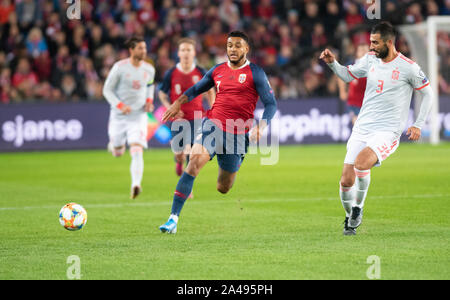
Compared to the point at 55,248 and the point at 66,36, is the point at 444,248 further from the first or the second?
the point at 66,36

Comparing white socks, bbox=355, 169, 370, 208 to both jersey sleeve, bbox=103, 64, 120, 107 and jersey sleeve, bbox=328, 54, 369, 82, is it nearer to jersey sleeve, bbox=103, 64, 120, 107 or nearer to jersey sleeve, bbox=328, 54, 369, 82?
jersey sleeve, bbox=328, 54, 369, 82

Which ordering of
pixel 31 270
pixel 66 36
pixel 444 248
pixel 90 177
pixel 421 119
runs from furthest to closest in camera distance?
pixel 66 36 < pixel 90 177 < pixel 421 119 < pixel 444 248 < pixel 31 270

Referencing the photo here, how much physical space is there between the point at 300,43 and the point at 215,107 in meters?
17.8

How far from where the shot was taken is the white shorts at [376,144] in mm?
8641

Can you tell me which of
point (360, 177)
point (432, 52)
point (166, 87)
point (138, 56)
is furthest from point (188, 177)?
point (432, 52)

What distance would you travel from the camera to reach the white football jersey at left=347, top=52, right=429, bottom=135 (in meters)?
8.74

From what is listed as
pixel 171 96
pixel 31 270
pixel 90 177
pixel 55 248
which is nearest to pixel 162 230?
pixel 55 248

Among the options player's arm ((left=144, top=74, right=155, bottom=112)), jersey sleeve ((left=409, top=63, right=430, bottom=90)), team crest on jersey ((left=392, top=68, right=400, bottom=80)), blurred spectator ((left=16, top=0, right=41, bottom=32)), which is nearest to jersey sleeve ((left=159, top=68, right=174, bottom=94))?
player's arm ((left=144, top=74, right=155, bottom=112))

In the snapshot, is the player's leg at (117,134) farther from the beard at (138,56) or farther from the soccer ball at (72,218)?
the soccer ball at (72,218)

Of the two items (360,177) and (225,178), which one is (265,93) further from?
(360,177)

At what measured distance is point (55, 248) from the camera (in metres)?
8.05

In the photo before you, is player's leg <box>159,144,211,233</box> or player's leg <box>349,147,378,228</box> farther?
player's leg <box>159,144,211,233</box>

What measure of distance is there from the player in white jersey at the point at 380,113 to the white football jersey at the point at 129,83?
4645 millimetres

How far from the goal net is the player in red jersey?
48.1ft
